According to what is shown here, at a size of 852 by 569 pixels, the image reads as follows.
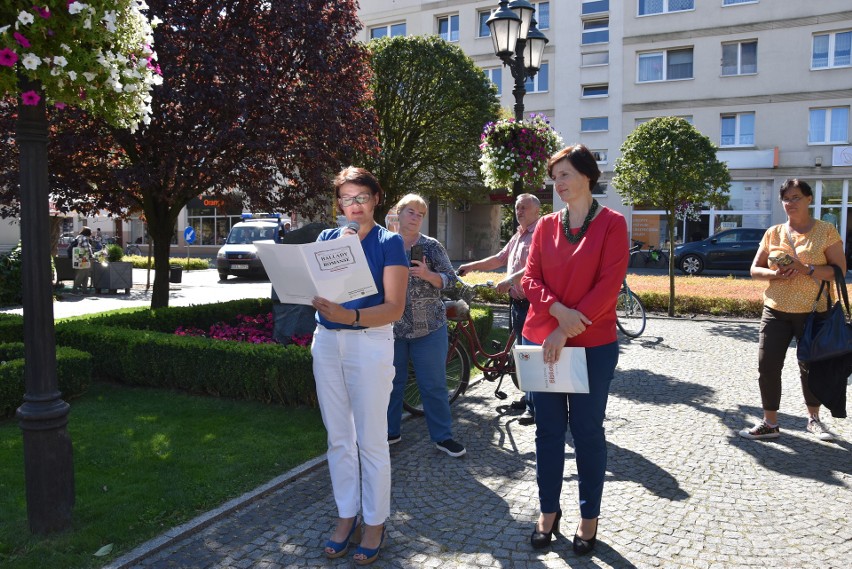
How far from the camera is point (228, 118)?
7.42 metres

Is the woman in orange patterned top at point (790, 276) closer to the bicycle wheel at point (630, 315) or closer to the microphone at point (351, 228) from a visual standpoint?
the microphone at point (351, 228)

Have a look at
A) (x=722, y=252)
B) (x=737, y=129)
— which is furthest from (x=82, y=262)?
(x=737, y=129)

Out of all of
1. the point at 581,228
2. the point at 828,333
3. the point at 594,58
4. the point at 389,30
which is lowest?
the point at 828,333

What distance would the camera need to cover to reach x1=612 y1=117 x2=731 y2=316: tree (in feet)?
39.1

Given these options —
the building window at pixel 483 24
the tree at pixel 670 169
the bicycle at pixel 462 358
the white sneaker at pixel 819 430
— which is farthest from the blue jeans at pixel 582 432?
the building window at pixel 483 24

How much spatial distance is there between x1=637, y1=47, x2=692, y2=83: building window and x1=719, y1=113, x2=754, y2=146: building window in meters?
2.49

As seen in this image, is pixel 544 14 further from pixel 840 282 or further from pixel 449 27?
pixel 840 282

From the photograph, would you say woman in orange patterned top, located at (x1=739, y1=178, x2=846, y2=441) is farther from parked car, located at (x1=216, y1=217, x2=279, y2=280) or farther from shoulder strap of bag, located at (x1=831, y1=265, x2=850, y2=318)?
parked car, located at (x1=216, y1=217, x2=279, y2=280)

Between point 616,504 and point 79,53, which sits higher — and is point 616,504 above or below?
below

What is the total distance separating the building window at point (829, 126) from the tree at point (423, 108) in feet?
46.3

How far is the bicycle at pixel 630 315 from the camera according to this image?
1009 cm

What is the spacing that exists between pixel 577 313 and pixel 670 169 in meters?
9.76

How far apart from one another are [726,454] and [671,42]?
27.3 metres

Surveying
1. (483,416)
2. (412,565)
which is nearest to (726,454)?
(483,416)
